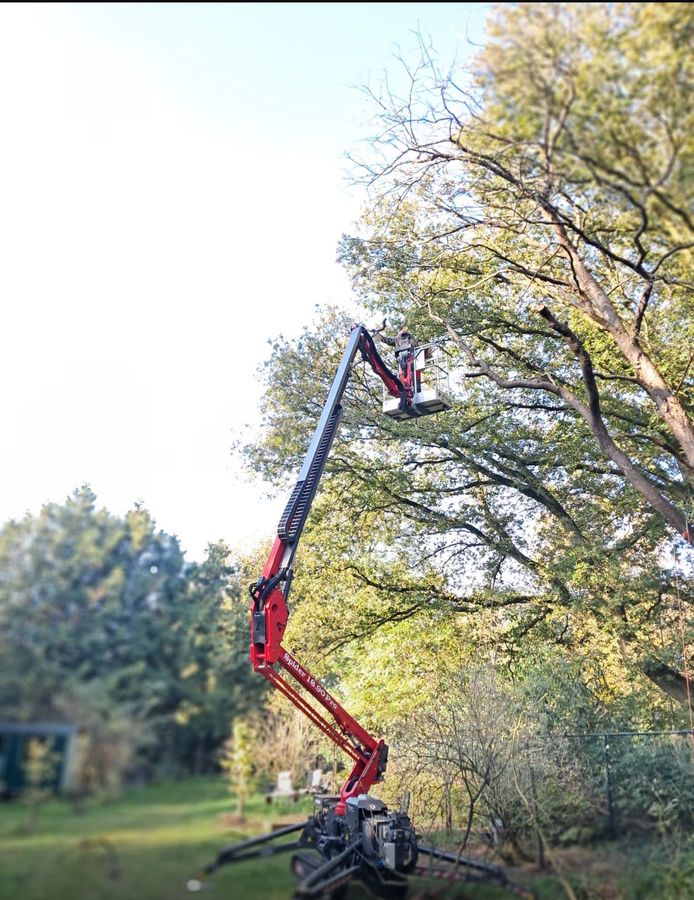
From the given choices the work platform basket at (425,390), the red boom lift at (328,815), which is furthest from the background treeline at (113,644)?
the work platform basket at (425,390)

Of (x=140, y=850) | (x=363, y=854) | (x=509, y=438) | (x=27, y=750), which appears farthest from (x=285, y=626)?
(x=509, y=438)

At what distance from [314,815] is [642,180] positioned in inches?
297

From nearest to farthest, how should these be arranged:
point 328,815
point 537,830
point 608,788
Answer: point 328,815, point 537,830, point 608,788

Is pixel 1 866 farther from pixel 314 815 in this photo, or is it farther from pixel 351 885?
pixel 314 815

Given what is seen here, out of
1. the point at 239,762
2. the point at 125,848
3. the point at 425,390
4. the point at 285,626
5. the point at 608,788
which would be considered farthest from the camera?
the point at 425,390

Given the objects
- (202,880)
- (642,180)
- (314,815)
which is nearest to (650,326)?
(642,180)

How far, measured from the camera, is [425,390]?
11.1 metres

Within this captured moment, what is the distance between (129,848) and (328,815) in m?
3.73

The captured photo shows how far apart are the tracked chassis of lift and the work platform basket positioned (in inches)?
213

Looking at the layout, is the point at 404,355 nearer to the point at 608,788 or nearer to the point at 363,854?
the point at 363,854

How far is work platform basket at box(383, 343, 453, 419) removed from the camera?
10.7 metres

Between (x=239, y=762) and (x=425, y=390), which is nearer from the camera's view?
(x=239, y=762)

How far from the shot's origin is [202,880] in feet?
18.0

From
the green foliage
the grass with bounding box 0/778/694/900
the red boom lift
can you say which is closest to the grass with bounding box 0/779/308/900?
the grass with bounding box 0/778/694/900
